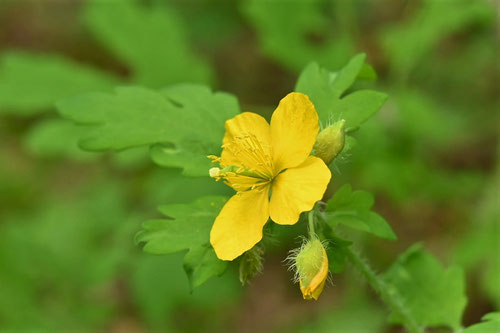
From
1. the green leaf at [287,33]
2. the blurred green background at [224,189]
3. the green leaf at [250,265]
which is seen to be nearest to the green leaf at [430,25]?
the blurred green background at [224,189]

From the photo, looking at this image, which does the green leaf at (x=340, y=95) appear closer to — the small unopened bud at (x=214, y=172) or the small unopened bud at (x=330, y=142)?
the small unopened bud at (x=330, y=142)

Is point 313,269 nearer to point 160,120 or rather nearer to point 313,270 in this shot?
point 313,270

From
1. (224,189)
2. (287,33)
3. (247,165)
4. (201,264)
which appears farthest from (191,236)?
(287,33)

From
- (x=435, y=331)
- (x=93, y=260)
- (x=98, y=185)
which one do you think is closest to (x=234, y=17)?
(x=98, y=185)

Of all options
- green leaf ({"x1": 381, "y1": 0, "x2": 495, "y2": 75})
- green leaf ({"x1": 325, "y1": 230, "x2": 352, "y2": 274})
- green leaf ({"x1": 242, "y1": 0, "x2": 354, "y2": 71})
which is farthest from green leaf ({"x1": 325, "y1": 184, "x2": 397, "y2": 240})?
green leaf ({"x1": 381, "y1": 0, "x2": 495, "y2": 75})

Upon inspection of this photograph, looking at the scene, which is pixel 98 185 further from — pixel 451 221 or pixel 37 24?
pixel 451 221
